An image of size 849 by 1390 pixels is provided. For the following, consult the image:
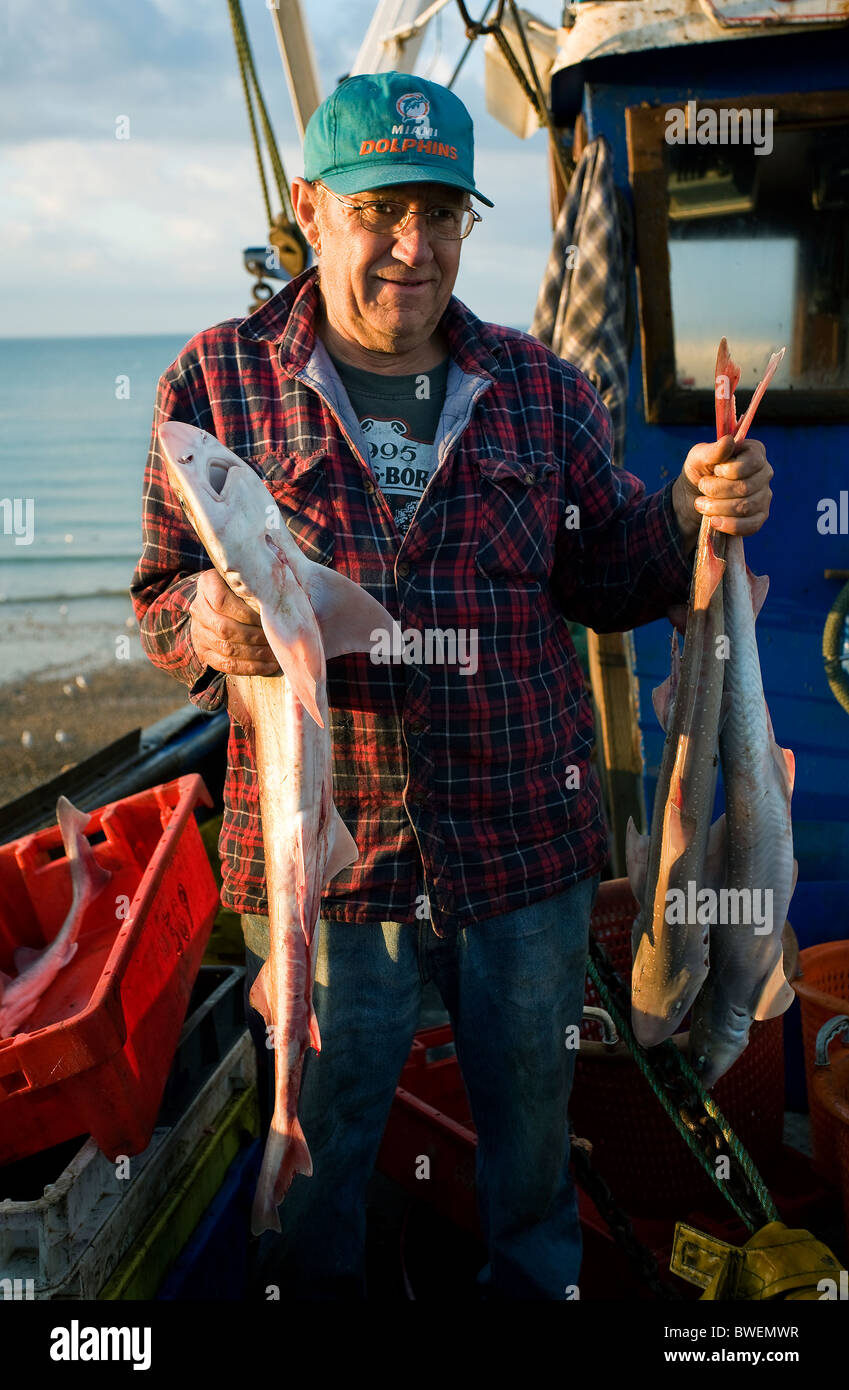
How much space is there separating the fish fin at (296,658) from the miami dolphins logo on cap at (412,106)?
1213 millimetres

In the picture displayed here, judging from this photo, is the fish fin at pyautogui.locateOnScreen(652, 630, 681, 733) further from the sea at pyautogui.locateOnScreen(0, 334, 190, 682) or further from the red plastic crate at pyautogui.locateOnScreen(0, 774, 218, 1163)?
the sea at pyautogui.locateOnScreen(0, 334, 190, 682)

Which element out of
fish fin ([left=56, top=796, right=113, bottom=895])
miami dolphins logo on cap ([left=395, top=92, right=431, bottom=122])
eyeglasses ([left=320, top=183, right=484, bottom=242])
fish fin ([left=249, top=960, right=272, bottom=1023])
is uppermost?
miami dolphins logo on cap ([left=395, top=92, right=431, bottom=122])

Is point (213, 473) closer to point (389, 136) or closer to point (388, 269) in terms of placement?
point (388, 269)

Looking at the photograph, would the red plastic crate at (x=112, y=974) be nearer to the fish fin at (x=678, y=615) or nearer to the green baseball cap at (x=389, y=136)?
the fish fin at (x=678, y=615)

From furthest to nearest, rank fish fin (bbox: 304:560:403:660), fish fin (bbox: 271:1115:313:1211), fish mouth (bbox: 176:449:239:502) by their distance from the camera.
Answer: fish fin (bbox: 271:1115:313:1211) < fish fin (bbox: 304:560:403:660) < fish mouth (bbox: 176:449:239:502)

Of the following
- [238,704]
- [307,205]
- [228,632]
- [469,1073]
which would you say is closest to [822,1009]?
[469,1073]

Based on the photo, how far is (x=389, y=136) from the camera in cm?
244

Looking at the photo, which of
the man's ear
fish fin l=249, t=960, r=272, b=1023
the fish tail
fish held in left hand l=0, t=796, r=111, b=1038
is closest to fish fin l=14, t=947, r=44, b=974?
fish held in left hand l=0, t=796, r=111, b=1038

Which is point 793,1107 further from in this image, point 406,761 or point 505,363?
point 505,363

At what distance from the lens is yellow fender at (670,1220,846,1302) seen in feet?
8.52

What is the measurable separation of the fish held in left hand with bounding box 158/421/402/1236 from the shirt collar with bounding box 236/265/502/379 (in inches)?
25.1

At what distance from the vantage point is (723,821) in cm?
282

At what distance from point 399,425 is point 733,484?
81 cm
